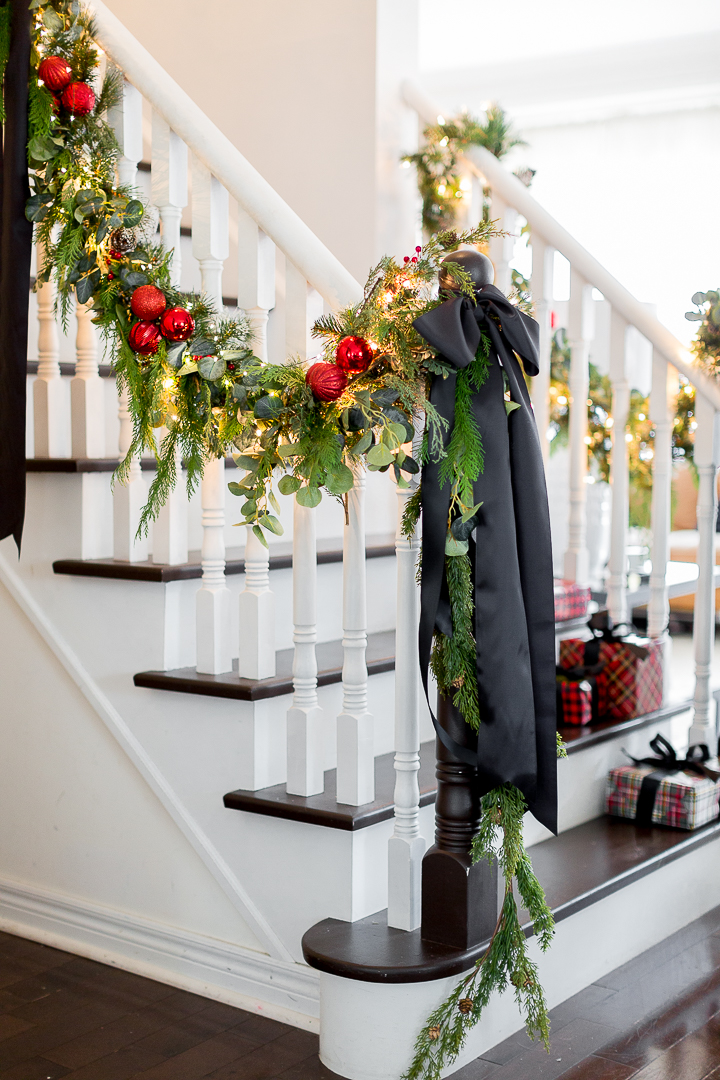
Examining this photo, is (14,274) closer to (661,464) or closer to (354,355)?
(354,355)

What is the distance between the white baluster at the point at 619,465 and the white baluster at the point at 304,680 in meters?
1.07

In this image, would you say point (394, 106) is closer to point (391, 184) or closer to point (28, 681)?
point (391, 184)

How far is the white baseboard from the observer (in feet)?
6.34

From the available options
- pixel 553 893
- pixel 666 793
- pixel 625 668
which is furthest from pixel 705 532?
pixel 553 893

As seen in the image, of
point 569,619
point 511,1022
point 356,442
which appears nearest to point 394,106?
point 569,619

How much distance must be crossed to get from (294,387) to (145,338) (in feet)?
1.09

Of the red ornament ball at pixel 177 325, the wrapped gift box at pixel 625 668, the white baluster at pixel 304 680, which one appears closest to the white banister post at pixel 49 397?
the red ornament ball at pixel 177 325

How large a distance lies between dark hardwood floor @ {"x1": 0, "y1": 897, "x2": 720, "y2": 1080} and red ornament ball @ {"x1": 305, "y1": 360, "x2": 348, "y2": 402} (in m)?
1.05

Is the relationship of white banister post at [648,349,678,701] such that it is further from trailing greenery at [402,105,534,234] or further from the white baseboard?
the white baseboard

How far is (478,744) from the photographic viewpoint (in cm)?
167

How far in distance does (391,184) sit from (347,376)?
1.46 meters

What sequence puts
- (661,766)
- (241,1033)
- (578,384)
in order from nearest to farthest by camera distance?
1. (241,1033)
2. (661,766)
3. (578,384)

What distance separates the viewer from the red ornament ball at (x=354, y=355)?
161 cm

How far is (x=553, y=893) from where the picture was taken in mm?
1981
